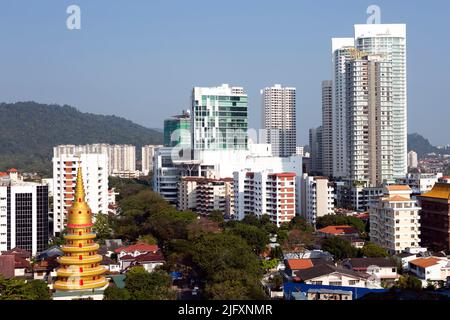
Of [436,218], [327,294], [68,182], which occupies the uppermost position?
[68,182]

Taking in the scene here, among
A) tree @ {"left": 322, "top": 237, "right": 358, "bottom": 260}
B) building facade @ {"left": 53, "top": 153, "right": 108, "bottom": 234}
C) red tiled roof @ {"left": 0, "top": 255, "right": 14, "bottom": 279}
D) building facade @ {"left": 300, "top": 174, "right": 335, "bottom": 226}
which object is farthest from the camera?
building facade @ {"left": 300, "top": 174, "right": 335, "bottom": 226}

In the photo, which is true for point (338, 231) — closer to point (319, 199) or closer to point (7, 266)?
point (319, 199)

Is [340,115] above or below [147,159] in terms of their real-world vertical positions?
above

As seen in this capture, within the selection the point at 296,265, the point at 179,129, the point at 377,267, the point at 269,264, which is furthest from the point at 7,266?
the point at 179,129

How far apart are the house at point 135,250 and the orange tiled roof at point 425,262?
499cm

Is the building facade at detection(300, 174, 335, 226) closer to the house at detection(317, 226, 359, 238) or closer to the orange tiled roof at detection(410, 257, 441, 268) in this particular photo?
the house at detection(317, 226, 359, 238)

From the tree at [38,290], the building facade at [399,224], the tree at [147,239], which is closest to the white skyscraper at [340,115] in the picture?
the building facade at [399,224]

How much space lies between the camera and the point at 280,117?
3275cm

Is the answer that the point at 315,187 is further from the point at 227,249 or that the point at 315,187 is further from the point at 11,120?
Result: the point at 11,120

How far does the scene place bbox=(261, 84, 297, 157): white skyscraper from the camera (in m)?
32.3

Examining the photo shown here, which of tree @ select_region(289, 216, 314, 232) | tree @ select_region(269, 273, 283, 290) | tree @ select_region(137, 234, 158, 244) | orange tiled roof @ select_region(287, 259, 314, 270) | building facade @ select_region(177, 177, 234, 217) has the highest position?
building facade @ select_region(177, 177, 234, 217)

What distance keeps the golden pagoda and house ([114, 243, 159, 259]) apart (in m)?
3.58

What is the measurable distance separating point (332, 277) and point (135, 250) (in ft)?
15.0

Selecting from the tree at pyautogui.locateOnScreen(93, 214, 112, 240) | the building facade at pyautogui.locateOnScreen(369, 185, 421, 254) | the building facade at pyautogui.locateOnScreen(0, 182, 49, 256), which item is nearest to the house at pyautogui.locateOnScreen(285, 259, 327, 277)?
the building facade at pyautogui.locateOnScreen(369, 185, 421, 254)
